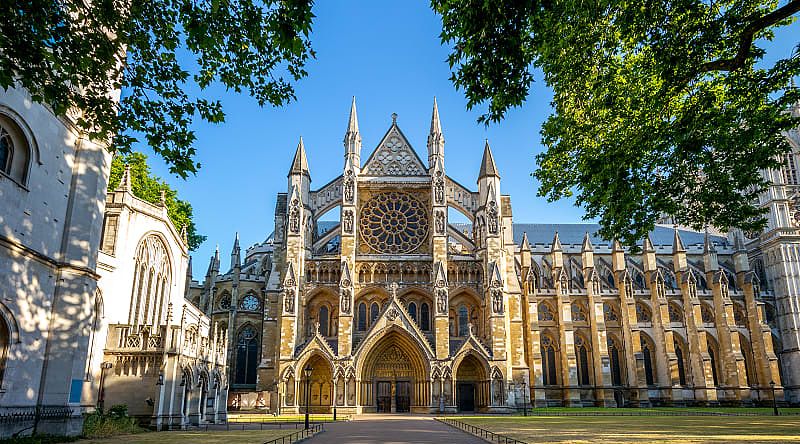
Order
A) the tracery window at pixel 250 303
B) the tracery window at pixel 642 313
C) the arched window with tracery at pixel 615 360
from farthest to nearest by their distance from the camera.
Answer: the tracery window at pixel 642 313 → the arched window with tracery at pixel 615 360 → the tracery window at pixel 250 303

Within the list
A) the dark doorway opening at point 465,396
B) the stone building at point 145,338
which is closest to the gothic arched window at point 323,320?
the dark doorway opening at point 465,396

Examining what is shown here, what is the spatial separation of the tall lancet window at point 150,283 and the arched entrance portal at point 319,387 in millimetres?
12195

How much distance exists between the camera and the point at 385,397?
39.3 metres

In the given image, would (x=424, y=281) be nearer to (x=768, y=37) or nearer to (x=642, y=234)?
(x=642, y=234)

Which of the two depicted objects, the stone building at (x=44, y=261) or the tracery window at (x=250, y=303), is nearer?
the stone building at (x=44, y=261)

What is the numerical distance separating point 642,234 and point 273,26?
13.3m

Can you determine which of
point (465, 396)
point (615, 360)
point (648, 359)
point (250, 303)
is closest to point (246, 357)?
point (250, 303)

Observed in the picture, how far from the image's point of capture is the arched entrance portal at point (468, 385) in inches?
1544

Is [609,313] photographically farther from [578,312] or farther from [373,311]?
[373,311]

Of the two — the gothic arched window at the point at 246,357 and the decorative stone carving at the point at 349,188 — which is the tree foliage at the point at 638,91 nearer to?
the decorative stone carving at the point at 349,188

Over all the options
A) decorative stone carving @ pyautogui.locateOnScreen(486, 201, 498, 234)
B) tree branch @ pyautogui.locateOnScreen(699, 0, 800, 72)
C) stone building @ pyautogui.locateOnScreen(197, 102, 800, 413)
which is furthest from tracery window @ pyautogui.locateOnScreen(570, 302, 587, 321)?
tree branch @ pyautogui.locateOnScreen(699, 0, 800, 72)

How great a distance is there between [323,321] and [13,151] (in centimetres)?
2696

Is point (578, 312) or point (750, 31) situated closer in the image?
point (750, 31)

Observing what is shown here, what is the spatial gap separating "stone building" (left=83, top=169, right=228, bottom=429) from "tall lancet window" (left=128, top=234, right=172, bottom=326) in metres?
0.05
